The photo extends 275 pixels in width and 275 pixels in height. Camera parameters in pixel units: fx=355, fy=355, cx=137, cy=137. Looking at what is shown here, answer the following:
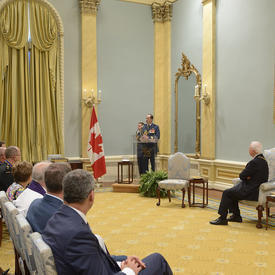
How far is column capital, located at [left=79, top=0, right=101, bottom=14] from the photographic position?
939 cm

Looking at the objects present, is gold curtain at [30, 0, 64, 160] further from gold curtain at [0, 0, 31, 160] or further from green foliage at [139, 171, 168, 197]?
green foliage at [139, 171, 168, 197]

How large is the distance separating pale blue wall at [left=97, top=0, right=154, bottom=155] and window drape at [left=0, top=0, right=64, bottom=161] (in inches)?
52.0

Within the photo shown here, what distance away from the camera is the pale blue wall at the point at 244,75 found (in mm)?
7145

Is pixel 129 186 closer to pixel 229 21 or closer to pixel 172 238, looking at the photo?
pixel 172 238

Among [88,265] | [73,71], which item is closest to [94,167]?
[73,71]

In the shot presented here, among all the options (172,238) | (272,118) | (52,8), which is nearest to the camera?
(172,238)

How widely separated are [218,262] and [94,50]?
7142mm

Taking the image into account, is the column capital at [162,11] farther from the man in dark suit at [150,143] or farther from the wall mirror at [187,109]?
the man in dark suit at [150,143]

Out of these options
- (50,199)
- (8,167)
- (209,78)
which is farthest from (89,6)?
(50,199)

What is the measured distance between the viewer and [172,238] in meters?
4.78

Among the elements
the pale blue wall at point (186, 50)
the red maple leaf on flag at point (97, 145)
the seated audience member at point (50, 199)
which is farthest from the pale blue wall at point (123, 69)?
the seated audience member at point (50, 199)

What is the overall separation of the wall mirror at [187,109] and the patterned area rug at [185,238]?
2770 millimetres

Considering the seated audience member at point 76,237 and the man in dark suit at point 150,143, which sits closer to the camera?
the seated audience member at point 76,237

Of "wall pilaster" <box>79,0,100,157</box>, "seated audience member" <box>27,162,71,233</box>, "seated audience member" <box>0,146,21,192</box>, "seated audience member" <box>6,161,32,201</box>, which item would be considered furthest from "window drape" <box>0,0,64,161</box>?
"seated audience member" <box>27,162,71,233</box>
